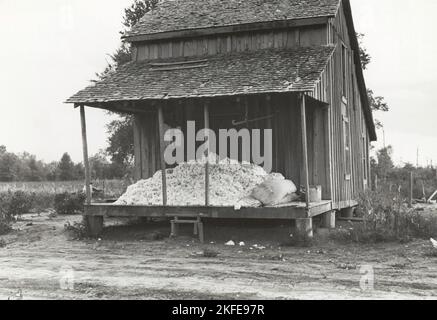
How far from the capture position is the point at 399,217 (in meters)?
14.1

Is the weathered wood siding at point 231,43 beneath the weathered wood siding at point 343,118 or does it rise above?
above

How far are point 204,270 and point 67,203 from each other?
14.6m

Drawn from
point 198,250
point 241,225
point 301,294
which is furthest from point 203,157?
point 301,294

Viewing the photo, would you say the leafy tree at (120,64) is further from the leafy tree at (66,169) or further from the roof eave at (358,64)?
the leafy tree at (66,169)

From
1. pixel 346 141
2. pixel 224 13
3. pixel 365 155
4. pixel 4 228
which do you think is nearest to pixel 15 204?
pixel 4 228

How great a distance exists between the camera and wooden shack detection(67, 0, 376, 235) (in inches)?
570

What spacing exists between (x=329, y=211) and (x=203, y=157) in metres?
3.84

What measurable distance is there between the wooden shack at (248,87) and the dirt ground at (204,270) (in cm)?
135

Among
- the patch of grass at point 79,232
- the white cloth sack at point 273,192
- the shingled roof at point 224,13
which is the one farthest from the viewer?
the shingled roof at point 224,13

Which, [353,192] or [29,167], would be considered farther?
[29,167]

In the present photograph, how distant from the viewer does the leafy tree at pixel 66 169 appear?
68562 millimetres

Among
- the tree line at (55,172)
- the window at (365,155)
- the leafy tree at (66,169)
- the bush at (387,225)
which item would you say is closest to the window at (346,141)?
the window at (365,155)

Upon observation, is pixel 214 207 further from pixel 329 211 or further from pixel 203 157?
pixel 329 211

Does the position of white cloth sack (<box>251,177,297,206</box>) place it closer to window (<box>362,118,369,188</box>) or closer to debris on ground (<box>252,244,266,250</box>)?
debris on ground (<box>252,244,266,250</box>)
